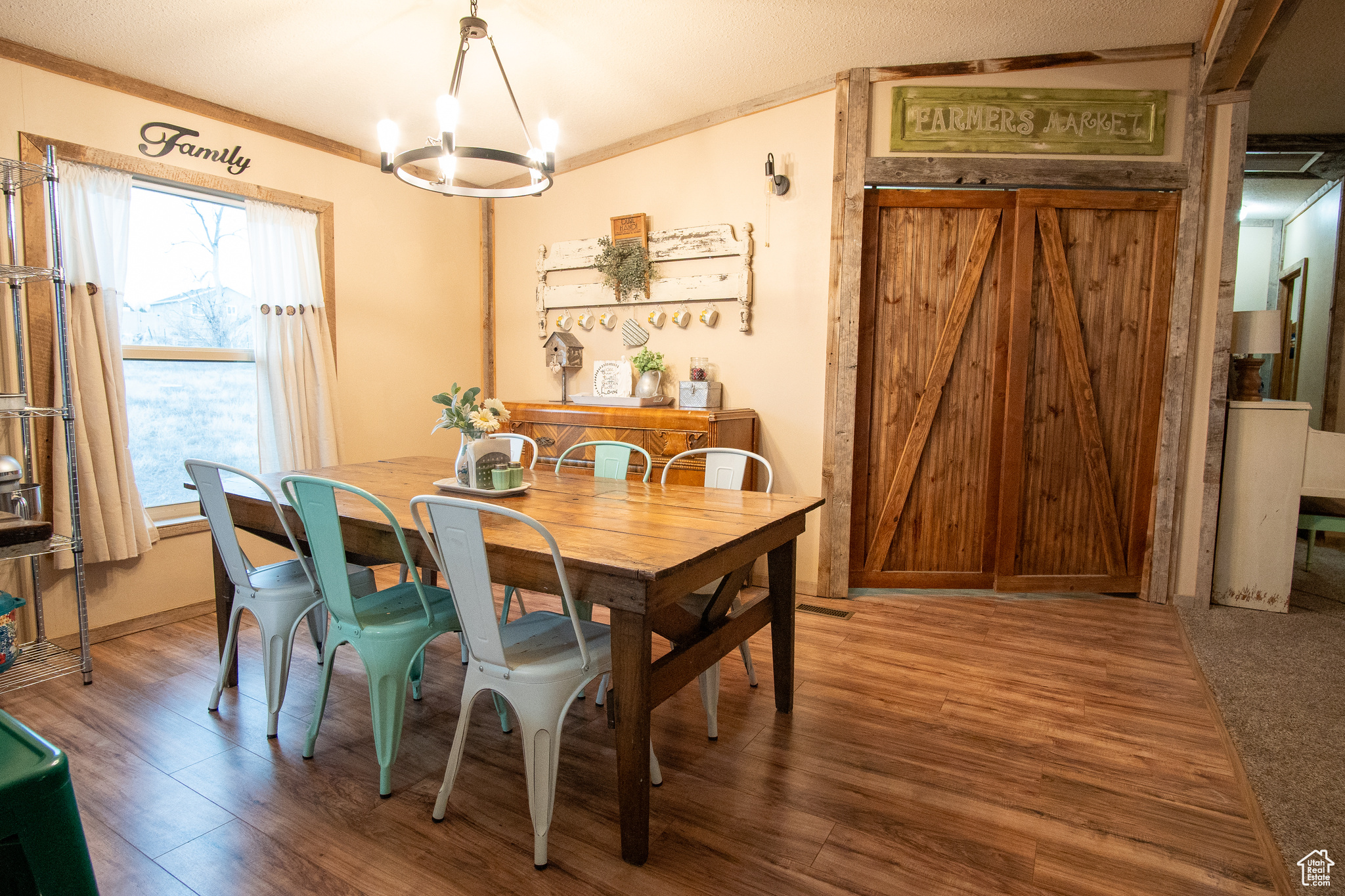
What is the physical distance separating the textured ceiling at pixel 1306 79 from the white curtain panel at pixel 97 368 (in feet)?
16.8

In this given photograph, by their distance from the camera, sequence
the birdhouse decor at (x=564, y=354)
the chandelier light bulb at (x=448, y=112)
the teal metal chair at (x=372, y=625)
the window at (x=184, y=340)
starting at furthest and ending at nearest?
the birdhouse decor at (x=564, y=354) < the window at (x=184, y=340) < the chandelier light bulb at (x=448, y=112) < the teal metal chair at (x=372, y=625)

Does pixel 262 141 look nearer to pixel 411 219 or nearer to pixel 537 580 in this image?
pixel 411 219

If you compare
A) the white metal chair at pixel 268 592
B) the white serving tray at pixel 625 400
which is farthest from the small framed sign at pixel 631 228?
the white metal chair at pixel 268 592

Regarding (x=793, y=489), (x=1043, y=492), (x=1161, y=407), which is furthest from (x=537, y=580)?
(x=1161, y=407)

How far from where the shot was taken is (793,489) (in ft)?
13.3

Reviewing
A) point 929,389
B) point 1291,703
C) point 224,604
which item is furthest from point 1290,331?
point 224,604

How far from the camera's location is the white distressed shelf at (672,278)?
161 inches

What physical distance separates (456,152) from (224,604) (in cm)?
186

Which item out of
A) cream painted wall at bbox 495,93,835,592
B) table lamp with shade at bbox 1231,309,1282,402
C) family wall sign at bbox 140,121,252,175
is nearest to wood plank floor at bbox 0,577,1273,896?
cream painted wall at bbox 495,93,835,592

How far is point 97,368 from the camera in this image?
3.23 metres

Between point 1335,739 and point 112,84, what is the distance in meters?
5.45

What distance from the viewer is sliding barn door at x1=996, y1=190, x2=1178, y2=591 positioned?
3641 mm

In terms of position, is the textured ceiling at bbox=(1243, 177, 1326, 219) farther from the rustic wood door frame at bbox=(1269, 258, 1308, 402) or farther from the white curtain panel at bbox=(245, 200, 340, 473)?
the white curtain panel at bbox=(245, 200, 340, 473)
